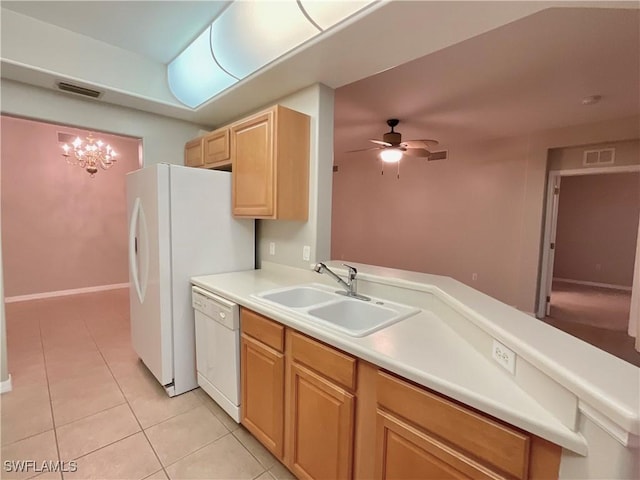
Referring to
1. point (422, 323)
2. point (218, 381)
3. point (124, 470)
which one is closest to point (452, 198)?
point (422, 323)

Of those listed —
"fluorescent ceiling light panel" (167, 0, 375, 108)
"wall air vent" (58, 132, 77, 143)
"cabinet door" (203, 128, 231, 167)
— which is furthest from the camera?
"wall air vent" (58, 132, 77, 143)

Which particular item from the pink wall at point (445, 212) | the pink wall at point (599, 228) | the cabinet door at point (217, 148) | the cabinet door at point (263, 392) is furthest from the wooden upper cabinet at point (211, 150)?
the pink wall at point (599, 228)

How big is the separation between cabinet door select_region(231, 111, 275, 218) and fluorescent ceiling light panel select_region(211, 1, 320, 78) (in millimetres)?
374

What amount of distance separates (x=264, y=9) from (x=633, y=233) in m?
8.47

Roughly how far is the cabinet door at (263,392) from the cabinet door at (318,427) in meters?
0.09

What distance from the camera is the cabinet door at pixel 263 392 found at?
5.29 ft

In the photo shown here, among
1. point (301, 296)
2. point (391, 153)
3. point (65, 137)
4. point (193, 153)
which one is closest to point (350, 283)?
point (301, 296)

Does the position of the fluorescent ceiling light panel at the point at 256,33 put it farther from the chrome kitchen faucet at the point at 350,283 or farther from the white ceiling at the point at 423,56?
the chrome kitchen faucet at the point at 350,283

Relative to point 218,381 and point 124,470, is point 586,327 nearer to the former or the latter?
point 218,381

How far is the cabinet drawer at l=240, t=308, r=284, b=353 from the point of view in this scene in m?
1.59

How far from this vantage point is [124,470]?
165 centimetres

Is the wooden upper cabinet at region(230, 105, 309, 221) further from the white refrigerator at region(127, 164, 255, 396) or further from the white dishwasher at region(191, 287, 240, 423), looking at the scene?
the white dishwasher at region(191, 287, 240, 423)

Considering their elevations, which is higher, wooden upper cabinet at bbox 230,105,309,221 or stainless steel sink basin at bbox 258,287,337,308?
wooden upper cabinet at bbox 230,105,309,221

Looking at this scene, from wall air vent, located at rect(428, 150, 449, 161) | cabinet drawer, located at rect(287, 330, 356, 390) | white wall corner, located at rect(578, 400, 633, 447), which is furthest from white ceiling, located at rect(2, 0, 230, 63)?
wall air vent, located at rect(428, 150, 449, 161)
